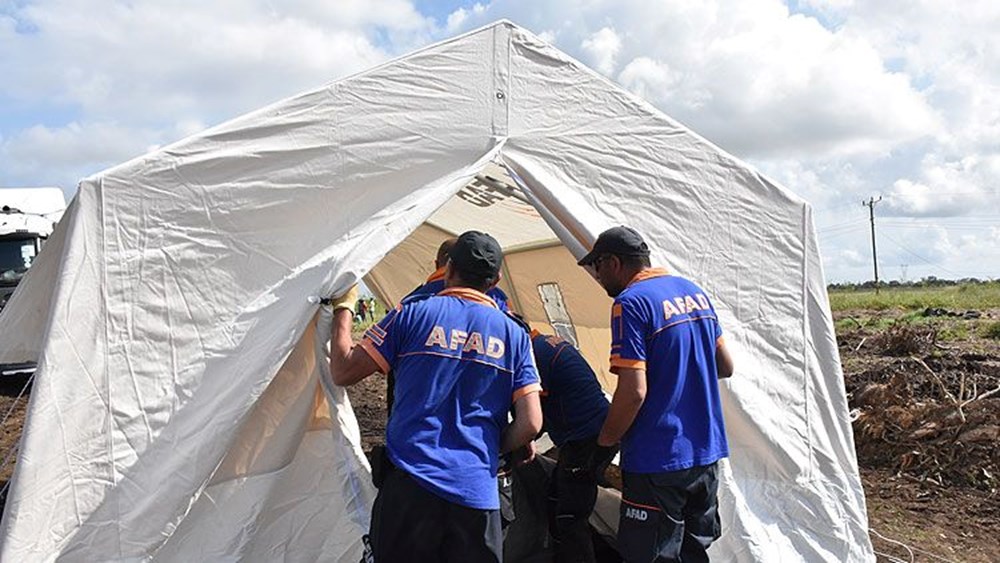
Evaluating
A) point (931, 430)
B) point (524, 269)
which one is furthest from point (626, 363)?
point (931, 430)

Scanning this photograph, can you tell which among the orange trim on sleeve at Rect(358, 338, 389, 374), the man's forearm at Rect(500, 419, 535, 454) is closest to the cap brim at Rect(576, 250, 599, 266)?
the man's forearm at Rect(500, 419, 535, 454)

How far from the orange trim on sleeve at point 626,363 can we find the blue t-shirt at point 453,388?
0.33 m

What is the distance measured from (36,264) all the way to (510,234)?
332cm

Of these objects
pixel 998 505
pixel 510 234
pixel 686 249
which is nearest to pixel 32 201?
pixel 510 234

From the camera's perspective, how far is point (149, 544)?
3283mm

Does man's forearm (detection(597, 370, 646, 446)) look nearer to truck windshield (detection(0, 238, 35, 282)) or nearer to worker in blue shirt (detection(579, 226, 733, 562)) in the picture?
worker in blue shirt (detection(579, 226, 733, 562))

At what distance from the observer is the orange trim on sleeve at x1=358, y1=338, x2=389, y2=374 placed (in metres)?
2.86

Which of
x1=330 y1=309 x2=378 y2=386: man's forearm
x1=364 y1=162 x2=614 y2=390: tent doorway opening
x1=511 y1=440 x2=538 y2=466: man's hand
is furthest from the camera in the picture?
x1=364 y1=162 x2=614 y2=390: tent doorway opening

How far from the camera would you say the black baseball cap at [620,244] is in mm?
3234

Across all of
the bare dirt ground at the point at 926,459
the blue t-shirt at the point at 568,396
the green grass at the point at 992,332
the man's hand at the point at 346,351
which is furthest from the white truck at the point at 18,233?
the green grass at the point at 992,332

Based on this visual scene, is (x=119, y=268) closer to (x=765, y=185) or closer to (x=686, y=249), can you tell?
(x=686, y=249)

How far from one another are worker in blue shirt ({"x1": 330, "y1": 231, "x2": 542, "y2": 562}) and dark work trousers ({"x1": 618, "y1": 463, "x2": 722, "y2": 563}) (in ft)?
1.83

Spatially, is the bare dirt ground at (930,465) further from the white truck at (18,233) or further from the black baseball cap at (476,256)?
the white truck at (18,233)

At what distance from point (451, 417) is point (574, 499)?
116 cm
